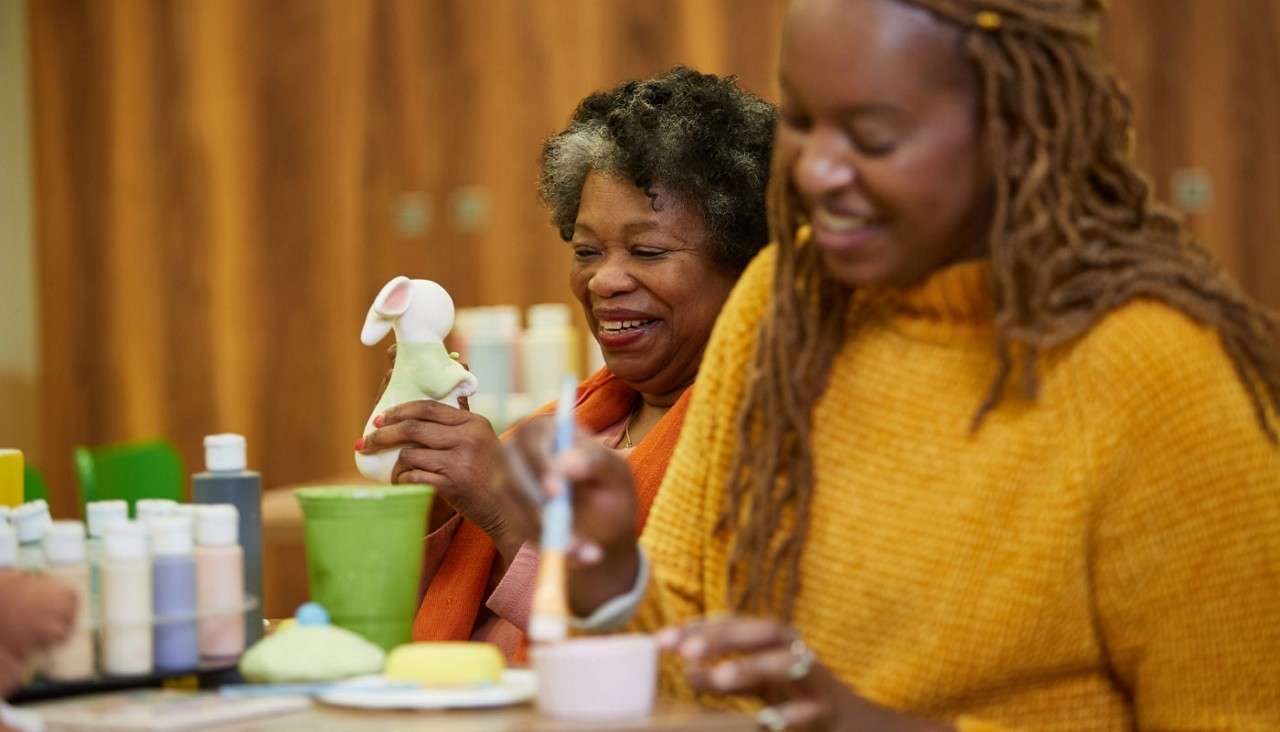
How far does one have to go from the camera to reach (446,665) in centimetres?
117

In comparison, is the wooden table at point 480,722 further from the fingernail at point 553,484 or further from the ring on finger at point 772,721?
the fingernail at point 553,484

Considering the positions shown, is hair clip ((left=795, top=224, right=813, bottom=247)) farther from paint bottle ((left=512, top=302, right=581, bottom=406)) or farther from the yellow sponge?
paint bottle ((left=512, top=302, right=581, bottom=406))

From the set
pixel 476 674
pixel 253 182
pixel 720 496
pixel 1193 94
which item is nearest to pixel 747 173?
pixel 720 496

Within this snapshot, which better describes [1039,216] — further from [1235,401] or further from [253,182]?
[253,182]

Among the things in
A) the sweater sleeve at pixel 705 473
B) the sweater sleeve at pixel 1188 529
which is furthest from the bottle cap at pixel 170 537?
the sweater sleeve at pixel 1188 529

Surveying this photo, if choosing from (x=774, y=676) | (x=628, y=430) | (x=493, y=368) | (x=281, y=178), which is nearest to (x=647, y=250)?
(x=628, y=430)

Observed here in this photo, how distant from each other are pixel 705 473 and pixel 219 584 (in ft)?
1.31

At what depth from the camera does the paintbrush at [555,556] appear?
3.42 ft

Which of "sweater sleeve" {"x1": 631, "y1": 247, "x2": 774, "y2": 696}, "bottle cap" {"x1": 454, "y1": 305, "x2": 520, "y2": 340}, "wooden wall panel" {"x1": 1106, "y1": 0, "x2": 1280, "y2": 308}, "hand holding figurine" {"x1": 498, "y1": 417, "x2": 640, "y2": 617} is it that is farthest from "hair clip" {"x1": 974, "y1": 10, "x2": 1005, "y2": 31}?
"wooden wall panel" {"x1": 1106, "y1": 0, "x2": 1280, "y2": 308}

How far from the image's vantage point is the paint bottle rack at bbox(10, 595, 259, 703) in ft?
3.88

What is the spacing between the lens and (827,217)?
46.8 inches

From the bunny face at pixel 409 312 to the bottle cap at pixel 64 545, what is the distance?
1.81 feet

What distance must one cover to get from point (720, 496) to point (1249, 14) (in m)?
2.81

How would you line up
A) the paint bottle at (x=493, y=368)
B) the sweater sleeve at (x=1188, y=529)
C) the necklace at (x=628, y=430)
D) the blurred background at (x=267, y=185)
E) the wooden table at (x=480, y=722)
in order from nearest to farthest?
the wooden table at (x=480, y=722) → the sweater sleeve at (x=1188, y=529) → the necklace at (x=628, y=430) → the paint bottle at (x=493, y=368) → the blurred background at (x=267, y=185)
